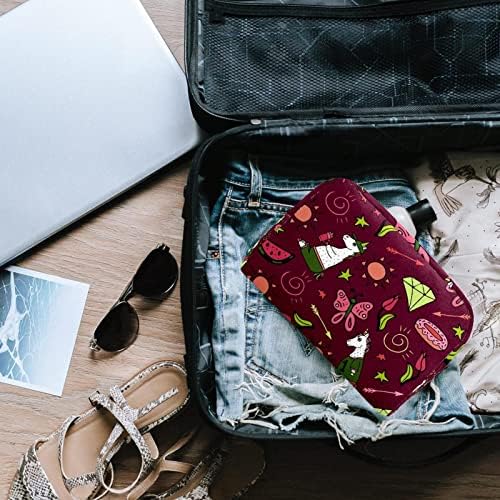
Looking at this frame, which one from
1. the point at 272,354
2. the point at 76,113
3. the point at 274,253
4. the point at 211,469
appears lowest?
the point at 211,469

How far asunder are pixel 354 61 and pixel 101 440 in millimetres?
518

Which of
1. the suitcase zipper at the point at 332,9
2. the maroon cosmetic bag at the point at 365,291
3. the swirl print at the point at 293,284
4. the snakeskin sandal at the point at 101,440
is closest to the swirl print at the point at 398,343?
the maroon cosmetic bag at the point at 365,291

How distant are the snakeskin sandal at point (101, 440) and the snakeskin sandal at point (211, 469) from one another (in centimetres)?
3

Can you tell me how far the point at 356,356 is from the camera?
763 mm

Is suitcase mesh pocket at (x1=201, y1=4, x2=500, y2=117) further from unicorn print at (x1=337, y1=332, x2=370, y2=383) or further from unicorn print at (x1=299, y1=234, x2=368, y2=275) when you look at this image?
unicorn print at (x1=337, y1=332, x2=370, y2=383)

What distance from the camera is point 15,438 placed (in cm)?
82

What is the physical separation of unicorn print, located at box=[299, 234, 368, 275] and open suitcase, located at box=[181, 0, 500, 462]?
0.36 ft

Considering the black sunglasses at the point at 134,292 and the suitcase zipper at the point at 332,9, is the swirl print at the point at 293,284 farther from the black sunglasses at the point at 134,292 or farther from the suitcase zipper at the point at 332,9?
the suitcase zipper at the point at 332,9

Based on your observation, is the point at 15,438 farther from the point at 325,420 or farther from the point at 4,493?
the point at 325,420

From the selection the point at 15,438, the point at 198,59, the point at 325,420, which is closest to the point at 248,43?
the point at 198,59

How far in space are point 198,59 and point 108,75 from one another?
4.5 inches

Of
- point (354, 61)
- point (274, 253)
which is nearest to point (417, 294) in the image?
point (274, 253)

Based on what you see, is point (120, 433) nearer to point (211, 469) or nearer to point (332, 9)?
point (211, 469)

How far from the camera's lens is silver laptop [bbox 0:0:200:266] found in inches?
31.7
